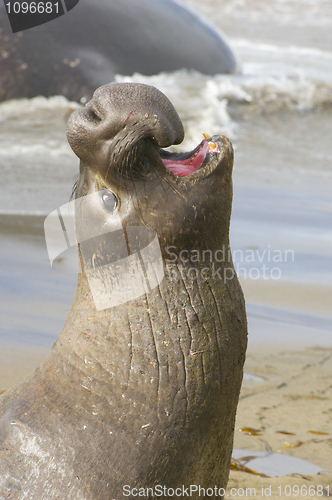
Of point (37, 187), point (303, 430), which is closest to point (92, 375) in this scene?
point (303, 430)

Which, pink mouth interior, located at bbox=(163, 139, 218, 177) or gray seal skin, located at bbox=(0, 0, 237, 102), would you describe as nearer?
pink mouth interior, located at bbox=(163, 139, 218, 177)

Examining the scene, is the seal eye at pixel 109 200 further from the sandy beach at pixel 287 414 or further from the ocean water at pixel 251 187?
the ocean water at pixel 251 187

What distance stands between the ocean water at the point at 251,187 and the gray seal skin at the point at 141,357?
1827 mm

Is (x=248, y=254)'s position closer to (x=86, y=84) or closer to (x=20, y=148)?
(x=20, y=148)

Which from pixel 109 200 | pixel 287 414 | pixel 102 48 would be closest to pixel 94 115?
pixel 109 200

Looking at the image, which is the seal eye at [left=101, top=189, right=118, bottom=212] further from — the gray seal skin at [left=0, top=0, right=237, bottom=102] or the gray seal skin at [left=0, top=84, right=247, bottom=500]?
the gray seal skin at [left=0, top=0, right=237, bottom=102]

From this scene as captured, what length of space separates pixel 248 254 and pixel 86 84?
4.11 metres

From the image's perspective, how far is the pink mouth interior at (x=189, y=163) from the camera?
2041mm

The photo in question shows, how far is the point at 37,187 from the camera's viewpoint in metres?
5.85

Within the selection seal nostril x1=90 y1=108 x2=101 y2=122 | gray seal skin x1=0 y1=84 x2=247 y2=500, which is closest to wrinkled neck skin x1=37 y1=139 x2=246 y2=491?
gray seal skin x1=0 y1=84 x2=247 y2=500

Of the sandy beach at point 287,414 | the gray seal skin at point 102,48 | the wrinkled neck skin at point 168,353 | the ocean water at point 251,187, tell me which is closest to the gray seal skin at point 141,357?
the wrinkled neck skin at point 168,353

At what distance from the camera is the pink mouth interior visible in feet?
6.70

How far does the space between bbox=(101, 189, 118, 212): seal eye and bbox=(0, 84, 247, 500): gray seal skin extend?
11 mm

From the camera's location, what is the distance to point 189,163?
2080 millimetres
